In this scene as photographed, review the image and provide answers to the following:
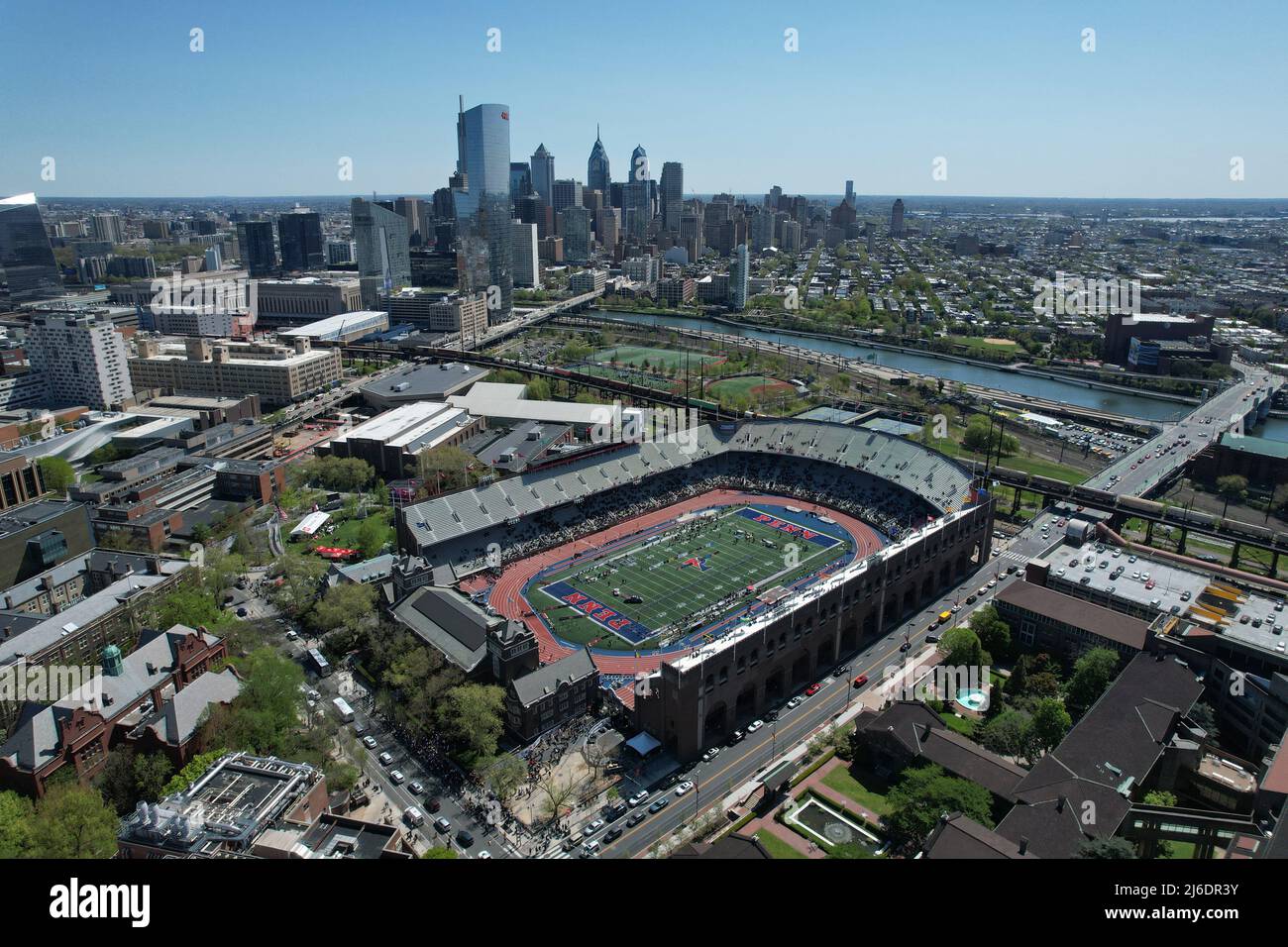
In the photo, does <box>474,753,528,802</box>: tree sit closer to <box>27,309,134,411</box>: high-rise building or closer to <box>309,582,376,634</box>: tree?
<box>309,582,376,634</box>: tree

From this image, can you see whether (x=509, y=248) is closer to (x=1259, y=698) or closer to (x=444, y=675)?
(x=444, y=675)

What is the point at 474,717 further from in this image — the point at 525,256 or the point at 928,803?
the point at 525,256

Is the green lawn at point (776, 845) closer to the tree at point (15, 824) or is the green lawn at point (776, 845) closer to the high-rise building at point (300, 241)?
the tree at point (15, 824)

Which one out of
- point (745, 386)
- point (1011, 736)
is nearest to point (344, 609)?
point (1011, 736)

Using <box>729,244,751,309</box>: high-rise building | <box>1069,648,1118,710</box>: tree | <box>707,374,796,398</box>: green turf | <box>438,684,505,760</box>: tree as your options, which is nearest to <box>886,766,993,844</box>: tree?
<box>1069,648,1118,710</box>: tree

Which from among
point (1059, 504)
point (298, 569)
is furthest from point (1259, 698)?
point (298, 569)

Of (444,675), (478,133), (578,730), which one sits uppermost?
(478,133)
